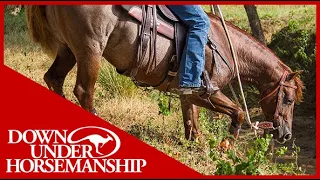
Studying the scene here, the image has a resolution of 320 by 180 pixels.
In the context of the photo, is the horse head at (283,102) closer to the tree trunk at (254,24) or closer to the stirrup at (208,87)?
the stirrup at (208,87)

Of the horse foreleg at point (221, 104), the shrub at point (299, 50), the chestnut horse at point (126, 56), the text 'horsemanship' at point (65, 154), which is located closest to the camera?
the text 'horsemanship' at point (65, 154)

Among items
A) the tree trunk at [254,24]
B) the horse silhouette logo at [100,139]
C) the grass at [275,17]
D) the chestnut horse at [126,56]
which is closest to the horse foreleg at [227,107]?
the chestnut horse at [126,56]

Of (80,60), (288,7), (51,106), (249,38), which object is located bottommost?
(51,106)

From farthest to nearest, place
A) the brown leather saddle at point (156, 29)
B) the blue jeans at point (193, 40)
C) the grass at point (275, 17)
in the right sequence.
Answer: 1. the grass at point (275, 17)
2. the blue jeans at point (193, 40)
3. the brown leather saddle at point (156, 29)

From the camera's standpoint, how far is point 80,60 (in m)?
6.00

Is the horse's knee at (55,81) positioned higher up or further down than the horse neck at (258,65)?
further down

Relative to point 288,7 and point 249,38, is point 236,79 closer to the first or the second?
point 249,38

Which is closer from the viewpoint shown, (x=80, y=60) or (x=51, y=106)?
(x=51, y=106)

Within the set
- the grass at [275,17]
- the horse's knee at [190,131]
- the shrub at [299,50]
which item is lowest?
the horse's knee at [190,131]

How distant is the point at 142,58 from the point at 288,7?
11.8 meters

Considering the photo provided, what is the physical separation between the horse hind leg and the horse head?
2571 mm

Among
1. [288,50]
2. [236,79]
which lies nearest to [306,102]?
[288,50]

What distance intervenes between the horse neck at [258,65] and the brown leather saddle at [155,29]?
1.10 meters

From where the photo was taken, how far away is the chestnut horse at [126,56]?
5.90m
